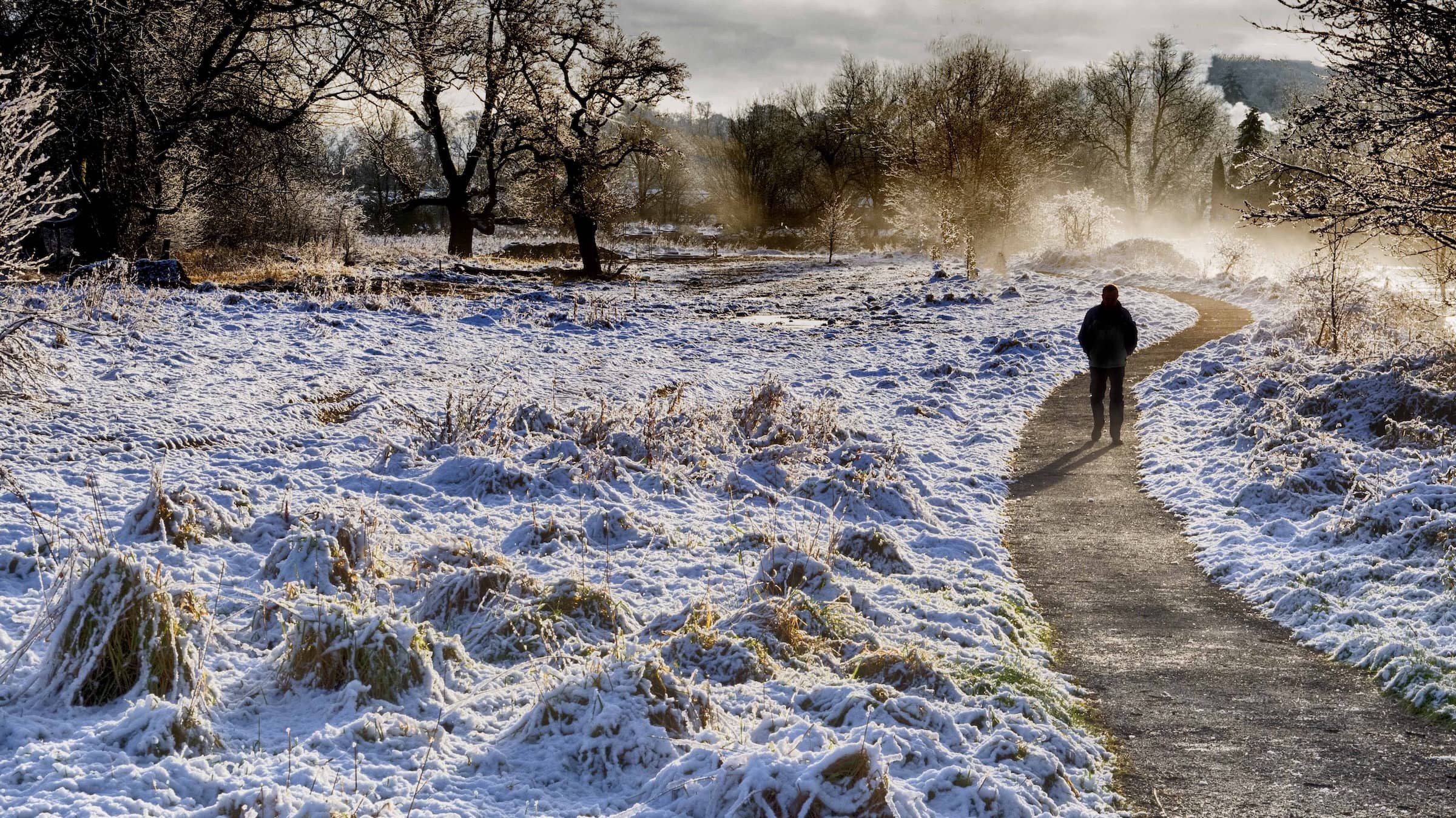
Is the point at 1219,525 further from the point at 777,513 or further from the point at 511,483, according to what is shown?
the point at 511,483

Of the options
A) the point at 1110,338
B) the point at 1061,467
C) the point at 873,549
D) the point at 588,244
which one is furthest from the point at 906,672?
the point at 588,244

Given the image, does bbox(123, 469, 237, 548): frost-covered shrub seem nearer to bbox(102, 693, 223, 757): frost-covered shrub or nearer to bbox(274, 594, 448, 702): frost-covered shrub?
bbox(274, 594, 448, 702): frost-covered shrub

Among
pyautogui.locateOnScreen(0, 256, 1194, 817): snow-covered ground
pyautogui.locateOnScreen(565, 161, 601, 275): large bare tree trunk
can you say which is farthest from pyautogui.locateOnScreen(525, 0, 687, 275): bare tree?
pyautogui.locateOnScreen(0, 256, 1194, 817): snow-covered ground

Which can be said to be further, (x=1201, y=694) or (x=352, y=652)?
(x=1201, y=694)

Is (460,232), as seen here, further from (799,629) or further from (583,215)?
(799,629)

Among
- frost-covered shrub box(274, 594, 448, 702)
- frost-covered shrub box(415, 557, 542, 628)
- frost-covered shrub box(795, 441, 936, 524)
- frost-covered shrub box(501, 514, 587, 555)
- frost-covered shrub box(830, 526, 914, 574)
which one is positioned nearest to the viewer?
frost-covered shrub box(274, 594, 448, 702)

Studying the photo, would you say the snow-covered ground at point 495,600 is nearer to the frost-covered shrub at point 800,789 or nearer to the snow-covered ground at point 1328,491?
the frost-covered shrub at point 800,789

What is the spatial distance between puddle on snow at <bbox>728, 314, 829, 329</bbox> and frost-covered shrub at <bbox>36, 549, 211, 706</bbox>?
15.6 m

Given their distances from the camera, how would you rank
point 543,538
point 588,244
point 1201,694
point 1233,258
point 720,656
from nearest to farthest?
1. point 720,656
2. point 1201,694
3. point 543,538
4. point 588,244
5. point 1233,258

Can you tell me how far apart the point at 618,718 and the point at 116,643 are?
6.47ft

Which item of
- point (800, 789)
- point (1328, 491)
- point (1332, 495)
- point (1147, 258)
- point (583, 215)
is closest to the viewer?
point (800, 789)

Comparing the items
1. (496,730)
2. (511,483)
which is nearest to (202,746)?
(496,730)

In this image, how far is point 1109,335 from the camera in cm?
1002

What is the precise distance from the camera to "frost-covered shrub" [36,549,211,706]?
3.65 meters
